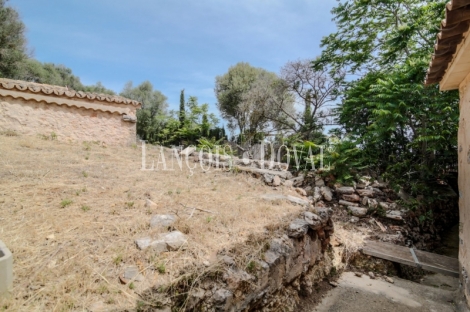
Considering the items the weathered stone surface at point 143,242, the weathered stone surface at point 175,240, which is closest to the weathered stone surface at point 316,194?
the weathered stone surface at point 175,240

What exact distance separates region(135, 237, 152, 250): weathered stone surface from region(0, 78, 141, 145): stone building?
5921mm

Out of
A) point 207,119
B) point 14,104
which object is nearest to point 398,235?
point 207,119

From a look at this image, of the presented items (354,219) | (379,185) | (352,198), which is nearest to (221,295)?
(354,219)

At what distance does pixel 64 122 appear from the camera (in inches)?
275

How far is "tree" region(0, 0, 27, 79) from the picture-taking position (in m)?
11.7

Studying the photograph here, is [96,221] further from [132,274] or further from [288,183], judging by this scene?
[288,183]

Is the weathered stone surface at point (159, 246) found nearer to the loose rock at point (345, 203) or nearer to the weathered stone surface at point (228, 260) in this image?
the weathered stone surface at point (228, 260)

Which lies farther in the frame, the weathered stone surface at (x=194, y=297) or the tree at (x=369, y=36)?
the tree at (x=369, y=36)

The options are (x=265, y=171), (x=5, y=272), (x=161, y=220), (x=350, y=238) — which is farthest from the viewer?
(x=265, y=171)

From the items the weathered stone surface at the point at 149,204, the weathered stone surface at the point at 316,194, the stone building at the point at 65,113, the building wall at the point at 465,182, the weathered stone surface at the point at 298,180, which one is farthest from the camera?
the weathered stone surface at the point at 298,180

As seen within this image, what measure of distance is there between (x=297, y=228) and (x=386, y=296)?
1712mm

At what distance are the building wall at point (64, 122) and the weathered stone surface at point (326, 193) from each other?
613cm

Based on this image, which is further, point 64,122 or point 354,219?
point 64,122

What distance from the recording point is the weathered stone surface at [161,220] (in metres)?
2.93
